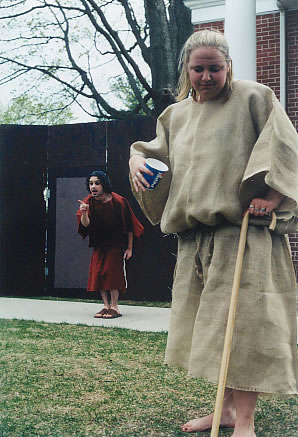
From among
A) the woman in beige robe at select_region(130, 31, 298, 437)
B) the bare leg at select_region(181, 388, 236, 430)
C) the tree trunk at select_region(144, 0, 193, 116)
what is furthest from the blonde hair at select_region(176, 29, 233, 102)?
the tree trunk at select_region(144, 0, 193, 116)

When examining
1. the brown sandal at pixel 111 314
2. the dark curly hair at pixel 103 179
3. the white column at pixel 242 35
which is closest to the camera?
the dark curly hair at pixel 103 179

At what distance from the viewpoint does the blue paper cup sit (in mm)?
2850

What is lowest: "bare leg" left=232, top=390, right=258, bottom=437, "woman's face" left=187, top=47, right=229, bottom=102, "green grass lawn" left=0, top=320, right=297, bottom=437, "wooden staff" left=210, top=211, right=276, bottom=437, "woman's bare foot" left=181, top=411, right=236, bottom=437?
"green grass lawn" left=0, top=320, right=297, bottom=437

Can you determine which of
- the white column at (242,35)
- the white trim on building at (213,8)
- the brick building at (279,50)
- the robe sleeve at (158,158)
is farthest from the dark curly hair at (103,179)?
the white trim on building at (213,8)

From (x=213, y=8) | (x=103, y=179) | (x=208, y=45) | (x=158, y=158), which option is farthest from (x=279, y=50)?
(x=208, y=45)

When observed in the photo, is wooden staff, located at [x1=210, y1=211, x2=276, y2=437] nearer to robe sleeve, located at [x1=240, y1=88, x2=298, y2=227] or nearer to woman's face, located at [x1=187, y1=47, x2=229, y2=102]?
robe sleeve, located at [x1=240, y1=88, x2=298, y2=227]

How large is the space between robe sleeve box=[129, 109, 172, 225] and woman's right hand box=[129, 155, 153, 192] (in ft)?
0.43

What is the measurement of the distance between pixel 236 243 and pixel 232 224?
0.28 ft

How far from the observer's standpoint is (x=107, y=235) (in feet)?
24.0

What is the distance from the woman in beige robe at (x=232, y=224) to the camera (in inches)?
105

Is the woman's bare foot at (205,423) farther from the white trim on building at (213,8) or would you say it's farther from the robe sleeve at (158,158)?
the white trim on building at (213,8)

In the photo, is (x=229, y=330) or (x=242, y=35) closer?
(x=229, y=330)

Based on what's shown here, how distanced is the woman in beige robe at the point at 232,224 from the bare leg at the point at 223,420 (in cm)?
30

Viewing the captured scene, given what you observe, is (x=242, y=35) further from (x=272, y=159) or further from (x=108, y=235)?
(x=272, y=159)
